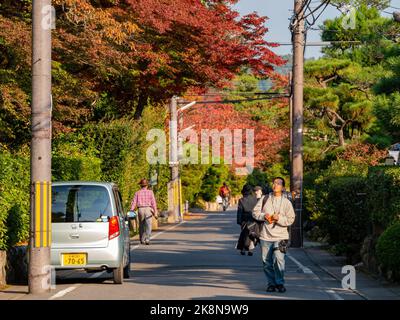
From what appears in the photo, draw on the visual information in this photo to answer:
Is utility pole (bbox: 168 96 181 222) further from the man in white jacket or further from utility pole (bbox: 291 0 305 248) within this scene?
the man in white jacket

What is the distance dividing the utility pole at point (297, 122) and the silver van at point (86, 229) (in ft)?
41.6

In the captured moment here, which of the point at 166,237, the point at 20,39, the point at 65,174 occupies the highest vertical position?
the point at 20,39

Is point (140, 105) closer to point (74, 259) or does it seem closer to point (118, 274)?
point (118, 274)

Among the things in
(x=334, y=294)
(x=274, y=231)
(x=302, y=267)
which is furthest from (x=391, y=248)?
(x=302, y=267)

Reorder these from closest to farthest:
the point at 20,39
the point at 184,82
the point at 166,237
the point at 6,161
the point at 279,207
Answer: the point at 279,207 < the point at 6,161 < the point at 20,39 < the point at 184,82 < the point at 166,237

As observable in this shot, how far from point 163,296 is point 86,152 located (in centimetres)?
1869

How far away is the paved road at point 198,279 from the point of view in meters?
15.4

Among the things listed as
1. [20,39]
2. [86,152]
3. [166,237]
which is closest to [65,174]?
[20,39]

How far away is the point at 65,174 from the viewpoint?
84.2 feet

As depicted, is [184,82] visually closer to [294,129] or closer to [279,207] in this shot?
[294,129]

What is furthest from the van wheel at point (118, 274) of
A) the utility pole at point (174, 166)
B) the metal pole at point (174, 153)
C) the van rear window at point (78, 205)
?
the utility pole at point (174, 166)

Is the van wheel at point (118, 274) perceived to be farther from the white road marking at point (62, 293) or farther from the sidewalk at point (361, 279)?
the sidewalk at point (361, 279)

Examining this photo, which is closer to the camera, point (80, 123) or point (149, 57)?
point (149, 57)

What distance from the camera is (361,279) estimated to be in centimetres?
1847
